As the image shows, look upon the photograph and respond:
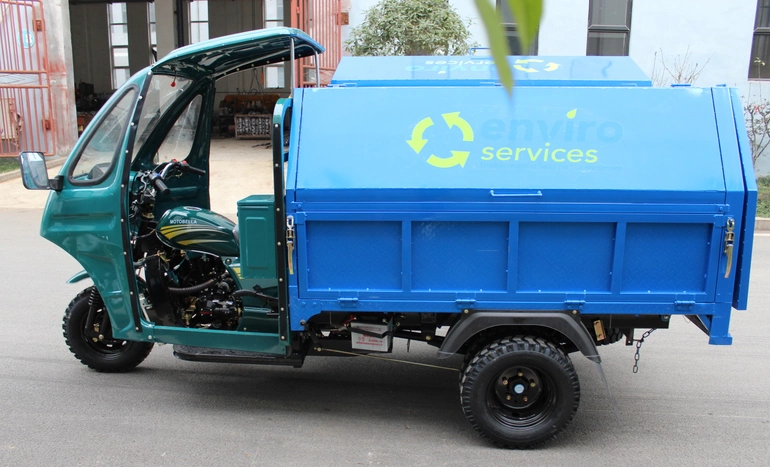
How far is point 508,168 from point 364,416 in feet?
5.93

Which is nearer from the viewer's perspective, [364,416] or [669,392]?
[364,416]

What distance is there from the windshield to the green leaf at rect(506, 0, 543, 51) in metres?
3.87

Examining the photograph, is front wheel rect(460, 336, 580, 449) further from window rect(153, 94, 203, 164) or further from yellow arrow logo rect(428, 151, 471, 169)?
window rect(153, 94, 203, 164)

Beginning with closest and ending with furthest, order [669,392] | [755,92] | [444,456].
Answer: [444,456], [669,392], [755,92]

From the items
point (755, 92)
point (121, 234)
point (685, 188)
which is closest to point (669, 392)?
point (685, 188)

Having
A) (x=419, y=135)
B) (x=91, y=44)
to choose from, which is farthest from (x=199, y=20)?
(x=419, y=135)

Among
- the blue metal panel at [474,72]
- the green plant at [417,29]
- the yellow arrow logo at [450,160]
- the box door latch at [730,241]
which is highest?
the green plant at [417,29]

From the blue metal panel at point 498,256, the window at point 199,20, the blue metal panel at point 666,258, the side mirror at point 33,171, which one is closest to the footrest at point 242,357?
the blue metal panel at point 498,256

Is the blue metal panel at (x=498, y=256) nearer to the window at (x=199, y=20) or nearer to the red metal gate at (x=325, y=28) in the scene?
the red metal gate at (x=325, y=28)

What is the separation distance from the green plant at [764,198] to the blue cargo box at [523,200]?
26.9 feet

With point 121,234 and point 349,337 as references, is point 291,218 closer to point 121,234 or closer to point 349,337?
point 349,337

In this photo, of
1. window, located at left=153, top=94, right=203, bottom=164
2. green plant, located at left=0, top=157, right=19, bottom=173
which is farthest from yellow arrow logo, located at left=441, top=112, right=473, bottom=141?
green plant, located at left=0, top=157, right=19, bottom=173

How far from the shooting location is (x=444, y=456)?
361 centimetres

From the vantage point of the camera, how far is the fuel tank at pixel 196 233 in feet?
13.7
